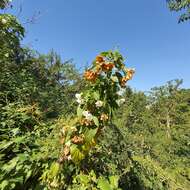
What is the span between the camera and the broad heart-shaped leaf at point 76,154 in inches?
82.7

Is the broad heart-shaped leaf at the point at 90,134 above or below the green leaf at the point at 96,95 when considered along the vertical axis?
below

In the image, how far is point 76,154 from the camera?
211 centimetres

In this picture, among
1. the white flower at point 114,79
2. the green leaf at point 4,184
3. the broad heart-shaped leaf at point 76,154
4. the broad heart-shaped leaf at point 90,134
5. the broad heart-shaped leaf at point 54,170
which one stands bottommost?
the green leaf at point 4,184

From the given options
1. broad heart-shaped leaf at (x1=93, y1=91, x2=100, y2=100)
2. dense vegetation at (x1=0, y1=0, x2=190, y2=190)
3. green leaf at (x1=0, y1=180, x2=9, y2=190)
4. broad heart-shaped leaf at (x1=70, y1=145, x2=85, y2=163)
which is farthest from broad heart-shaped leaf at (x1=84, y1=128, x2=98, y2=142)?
green leaf at (x1=0, y1=180, x2=9, y2=190)

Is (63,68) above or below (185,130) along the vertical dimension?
above

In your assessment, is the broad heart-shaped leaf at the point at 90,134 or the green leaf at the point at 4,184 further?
the broad heart-shaped leaf at the point at 90,134

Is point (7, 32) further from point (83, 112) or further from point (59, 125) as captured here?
point (83, 112)

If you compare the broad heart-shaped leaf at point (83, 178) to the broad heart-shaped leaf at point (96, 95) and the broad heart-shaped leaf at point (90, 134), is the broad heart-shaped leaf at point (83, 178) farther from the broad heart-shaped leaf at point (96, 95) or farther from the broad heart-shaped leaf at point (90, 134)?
the broad heart-shaped leaf at point (96, 95)

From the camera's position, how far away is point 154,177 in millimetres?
3617

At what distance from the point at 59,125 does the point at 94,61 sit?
829mm

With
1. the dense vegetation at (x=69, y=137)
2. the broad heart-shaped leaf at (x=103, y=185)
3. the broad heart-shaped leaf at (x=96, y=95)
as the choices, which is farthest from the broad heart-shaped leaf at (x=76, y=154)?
the broad heart-shaped leaf at (x=96, y=95)

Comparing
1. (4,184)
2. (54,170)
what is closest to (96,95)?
(54,170)

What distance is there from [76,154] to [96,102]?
1.37ft

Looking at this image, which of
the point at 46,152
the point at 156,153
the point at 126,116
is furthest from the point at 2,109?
the point at 126,116
